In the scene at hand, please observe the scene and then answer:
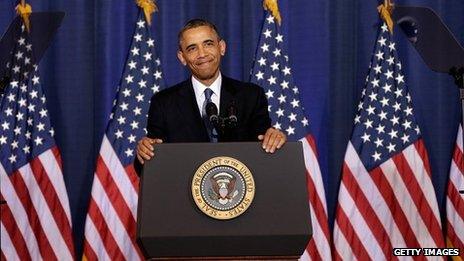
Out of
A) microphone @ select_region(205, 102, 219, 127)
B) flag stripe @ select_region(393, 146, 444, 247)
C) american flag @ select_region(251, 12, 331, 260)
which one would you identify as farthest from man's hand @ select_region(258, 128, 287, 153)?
flag stripe @ select_region(393, 146, 444, 247)

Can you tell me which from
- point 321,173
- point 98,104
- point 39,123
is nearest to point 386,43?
point 321,173

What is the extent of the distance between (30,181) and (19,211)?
22 cm

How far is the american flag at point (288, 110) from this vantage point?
448 cm

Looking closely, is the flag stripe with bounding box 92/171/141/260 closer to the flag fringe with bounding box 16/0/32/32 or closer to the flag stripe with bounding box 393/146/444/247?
the flag fringe with bounding box 16/0/32/32

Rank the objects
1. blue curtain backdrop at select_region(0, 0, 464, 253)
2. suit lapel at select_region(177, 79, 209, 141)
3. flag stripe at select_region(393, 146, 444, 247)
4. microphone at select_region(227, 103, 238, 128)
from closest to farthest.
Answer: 1. microphone at select_region(227, 103, 238, 128)
2. suit lapel at select_region(177, 79, 209, 141)
3. flag stripe at select_region(393, 146, 444, 247)
4. blue curtain backdrop at select_region(0, 0, 464, 253)

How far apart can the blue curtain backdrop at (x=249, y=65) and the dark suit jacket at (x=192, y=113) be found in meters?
1.92

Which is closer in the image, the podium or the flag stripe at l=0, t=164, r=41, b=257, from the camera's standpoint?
the podium

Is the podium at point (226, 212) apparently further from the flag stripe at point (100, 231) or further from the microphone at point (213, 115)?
the flag stripe at point (100, 231)

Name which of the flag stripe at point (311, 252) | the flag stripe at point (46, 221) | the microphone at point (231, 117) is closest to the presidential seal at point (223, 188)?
the microphone at point (231, 117)

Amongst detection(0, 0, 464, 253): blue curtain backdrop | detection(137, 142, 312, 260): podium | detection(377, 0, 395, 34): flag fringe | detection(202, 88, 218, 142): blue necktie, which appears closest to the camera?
detection(137, 142, 312, 260): podium

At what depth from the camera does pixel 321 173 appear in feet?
15.4

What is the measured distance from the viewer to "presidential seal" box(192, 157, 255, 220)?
2057 mm

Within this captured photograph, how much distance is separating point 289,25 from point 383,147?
44.2 inches

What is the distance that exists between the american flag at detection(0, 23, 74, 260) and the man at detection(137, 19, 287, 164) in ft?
6.56
